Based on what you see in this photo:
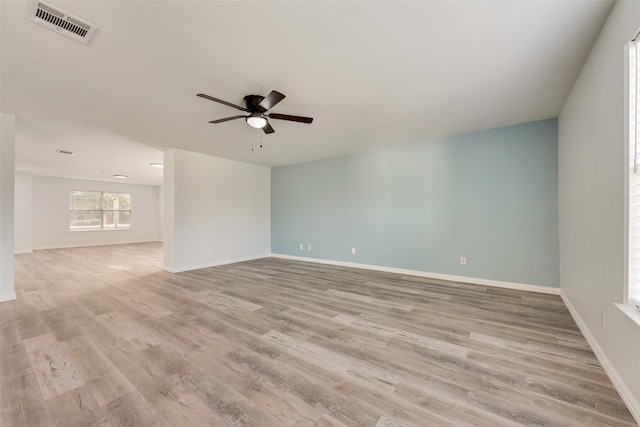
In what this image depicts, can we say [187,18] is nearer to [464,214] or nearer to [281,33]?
[281,33]

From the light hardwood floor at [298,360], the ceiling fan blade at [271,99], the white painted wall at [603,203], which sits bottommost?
the light hardwood floor at [298,360]

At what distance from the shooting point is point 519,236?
147 inches

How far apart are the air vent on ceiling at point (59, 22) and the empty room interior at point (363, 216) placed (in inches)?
0.7

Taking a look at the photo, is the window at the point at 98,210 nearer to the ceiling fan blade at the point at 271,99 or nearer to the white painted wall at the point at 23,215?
the white painted wall at the point at 23,215

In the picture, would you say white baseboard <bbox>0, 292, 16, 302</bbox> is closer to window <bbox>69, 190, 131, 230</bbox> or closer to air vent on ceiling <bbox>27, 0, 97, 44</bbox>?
air vent on ceiling <bbox>27, 0, 97, 44</bbox>

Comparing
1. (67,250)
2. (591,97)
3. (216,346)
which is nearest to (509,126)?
(591,97)

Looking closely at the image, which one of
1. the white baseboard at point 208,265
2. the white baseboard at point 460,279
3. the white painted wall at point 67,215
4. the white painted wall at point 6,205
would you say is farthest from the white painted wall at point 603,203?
the white painted wall at point 67,215

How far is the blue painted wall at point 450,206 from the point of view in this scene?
3.62 meters

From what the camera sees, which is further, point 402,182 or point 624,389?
point 402,182

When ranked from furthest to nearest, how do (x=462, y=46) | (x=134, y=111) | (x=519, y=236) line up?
(x=519, y=236), (x=134, y=111), (x=462, y=46)

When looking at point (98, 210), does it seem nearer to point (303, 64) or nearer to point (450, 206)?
point (303, 64)

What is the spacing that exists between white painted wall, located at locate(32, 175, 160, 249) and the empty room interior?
369 centimetres

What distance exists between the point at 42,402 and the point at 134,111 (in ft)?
10.2

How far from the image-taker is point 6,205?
10.7 feet
